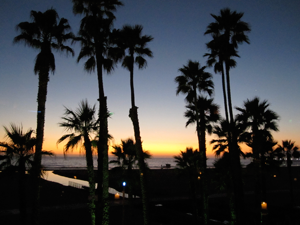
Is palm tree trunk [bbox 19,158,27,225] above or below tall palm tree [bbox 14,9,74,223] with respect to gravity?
below

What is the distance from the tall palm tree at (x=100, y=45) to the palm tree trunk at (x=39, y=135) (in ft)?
8.43

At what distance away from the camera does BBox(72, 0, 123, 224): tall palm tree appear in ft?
39.2

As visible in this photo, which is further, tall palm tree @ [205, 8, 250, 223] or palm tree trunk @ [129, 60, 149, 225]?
tall palm tree @ [205, 8, 250, 223]

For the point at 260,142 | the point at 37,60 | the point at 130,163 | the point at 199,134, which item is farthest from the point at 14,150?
the point at 260,142

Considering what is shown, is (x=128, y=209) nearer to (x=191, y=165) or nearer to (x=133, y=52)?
(x=191, y=165)

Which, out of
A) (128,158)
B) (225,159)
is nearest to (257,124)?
(225,159)

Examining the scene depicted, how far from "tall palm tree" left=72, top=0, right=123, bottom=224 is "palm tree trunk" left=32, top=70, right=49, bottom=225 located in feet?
8.43

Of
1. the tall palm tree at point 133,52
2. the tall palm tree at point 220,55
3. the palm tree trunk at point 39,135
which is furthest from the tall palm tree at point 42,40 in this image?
the tall palm tree at point 220,55

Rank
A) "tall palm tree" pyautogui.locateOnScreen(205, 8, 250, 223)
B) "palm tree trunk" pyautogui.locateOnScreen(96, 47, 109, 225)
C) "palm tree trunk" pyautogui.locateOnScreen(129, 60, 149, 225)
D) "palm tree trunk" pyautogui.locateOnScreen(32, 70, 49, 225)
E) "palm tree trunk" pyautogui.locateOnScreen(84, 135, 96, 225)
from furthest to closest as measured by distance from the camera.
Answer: "tall palm tree" pyautogui.locateOnScreen(205, 8, 250, 223) → "palm tree trunk" pyautogui.locateOnScreen(129, 60, 149, 225) → "palm tree trunk" pyautogui.locateOnScreen(84, 135, 96, 225) → "palm tree trunk" pyautogui.locateOnScreen(32, 70, 49, 225) → "palm tree trunk" pyautogui.locateOnScreen(96, 47, 109, 225)

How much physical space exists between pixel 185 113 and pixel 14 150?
1546 cm

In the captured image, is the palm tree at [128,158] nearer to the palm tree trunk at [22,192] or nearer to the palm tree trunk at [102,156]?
the palm tree trunk at [102,156]

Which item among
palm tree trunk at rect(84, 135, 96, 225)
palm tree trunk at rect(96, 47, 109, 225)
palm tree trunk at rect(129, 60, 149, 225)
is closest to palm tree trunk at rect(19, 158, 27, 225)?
palm tree trunk at rect(84, 135, 96, 225)

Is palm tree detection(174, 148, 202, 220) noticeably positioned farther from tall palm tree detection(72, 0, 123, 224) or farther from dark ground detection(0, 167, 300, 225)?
tall palm tree detection(72, 0, 123, 224)

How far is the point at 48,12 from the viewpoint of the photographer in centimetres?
1271
